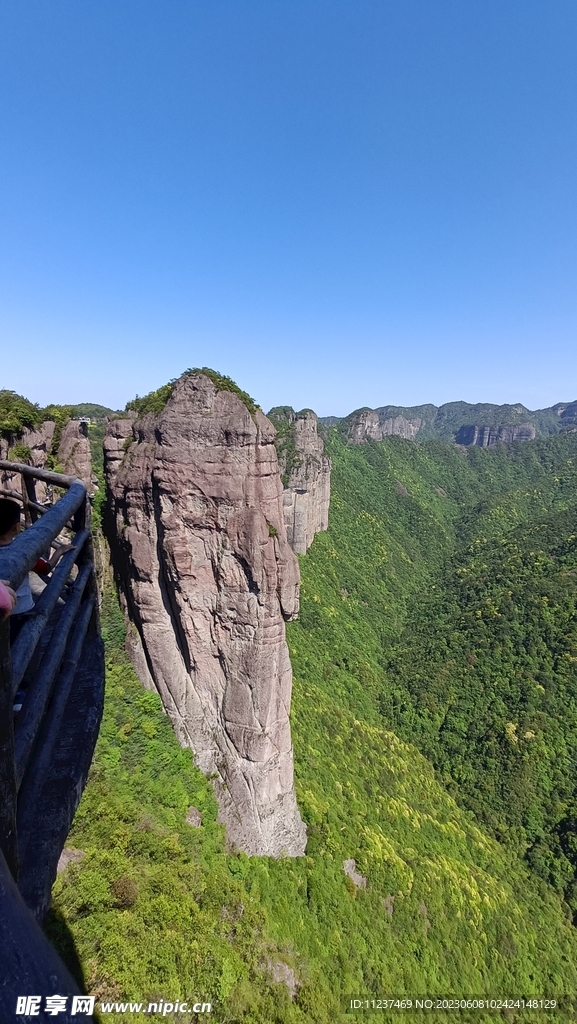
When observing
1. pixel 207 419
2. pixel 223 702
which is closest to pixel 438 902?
pixel 223 702

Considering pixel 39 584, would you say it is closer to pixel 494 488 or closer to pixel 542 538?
pixel 542 538

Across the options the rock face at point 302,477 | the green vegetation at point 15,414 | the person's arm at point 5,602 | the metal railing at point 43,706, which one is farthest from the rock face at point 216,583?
the rock face at point 302,477

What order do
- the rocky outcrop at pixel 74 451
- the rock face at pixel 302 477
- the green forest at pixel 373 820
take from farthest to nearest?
1. the rock face at pixel 302 477
2. the rocky outcrop at pixel 74 451
3. the green forest at pixel 373 820

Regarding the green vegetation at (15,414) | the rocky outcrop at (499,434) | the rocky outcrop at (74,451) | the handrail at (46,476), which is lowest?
the handrail at (46,476)

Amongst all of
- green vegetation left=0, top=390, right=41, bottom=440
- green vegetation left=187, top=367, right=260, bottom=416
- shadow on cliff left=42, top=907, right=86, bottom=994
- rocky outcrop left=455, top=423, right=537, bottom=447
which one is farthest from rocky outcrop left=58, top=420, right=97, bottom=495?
rocky outcrop left=455, top=423, right=537, bottom=447

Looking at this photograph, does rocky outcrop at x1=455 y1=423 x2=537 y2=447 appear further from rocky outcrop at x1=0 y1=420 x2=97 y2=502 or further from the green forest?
rocky outcrop at x1=0 y1=420 x2=97 y2=502

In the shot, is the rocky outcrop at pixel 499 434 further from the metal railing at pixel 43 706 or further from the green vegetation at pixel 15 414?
the metal railing at pixel 43 706

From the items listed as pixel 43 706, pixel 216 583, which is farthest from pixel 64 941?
pixel 43 706
